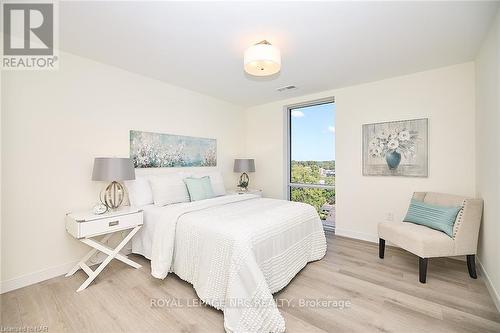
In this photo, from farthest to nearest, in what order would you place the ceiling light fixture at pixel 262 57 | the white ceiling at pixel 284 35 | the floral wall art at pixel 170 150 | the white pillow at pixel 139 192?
the floral wall art at pixel 170 150, the white pillow at pixel 139 192, the ceiling light fixture at pixel 262 57, the white ceiling at pixel 284 35

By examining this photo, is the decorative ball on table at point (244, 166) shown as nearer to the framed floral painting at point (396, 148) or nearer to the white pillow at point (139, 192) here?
the white pillow at point (139, 192)

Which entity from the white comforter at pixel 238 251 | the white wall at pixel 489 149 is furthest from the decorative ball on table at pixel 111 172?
the white wall at pixel 489 149

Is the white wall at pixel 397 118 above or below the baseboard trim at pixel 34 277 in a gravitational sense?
above

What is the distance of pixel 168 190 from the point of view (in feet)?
9.82

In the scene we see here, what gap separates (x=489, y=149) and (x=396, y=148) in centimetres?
113

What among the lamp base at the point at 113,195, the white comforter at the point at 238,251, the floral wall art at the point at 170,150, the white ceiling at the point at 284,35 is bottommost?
the white comforter at the point at 238,251

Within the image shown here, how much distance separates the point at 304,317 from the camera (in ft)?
5.87

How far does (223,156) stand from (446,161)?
11.4 feet

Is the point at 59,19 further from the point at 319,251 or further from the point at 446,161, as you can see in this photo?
the point at 446,161

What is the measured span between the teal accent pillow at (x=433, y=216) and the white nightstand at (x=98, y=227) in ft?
10.8

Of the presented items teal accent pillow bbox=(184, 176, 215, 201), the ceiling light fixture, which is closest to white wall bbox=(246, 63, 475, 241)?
teal accent pillow bbox=(184, 176, 215, 201)

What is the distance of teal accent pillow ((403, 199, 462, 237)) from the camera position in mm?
2406

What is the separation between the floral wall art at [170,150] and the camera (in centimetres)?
319

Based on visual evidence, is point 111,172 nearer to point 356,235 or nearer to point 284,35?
point 284,35
